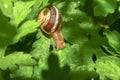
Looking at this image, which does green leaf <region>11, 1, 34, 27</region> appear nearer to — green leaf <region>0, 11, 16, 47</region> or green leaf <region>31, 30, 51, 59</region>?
green leaf <region>0, 11, 16, 47</region>

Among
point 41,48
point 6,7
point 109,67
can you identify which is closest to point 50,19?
point 41,48

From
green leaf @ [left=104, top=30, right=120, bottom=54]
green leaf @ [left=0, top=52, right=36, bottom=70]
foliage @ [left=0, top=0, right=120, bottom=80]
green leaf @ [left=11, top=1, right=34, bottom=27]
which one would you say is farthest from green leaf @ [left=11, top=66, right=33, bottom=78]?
green leaf @ [left=104, top=30, right=120, bottom=54]

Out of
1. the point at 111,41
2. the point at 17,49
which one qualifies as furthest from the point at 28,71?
the point at 111,41

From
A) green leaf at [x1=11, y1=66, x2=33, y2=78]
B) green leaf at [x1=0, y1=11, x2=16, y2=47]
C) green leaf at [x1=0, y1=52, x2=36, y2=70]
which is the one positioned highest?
green leaf at [x1=0, y1=11, x2=16, y2=47]

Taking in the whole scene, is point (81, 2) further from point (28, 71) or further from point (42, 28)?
point (28, 71)

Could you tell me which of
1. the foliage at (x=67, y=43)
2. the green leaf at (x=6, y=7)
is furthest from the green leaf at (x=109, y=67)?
the green leaf at (x=6, y=7)

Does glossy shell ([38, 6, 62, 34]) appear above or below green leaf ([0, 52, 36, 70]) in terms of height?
above

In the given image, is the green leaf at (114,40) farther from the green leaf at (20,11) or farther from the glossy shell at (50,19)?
the green leaf at (20,11)

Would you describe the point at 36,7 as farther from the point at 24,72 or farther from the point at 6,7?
the point at 24,72
